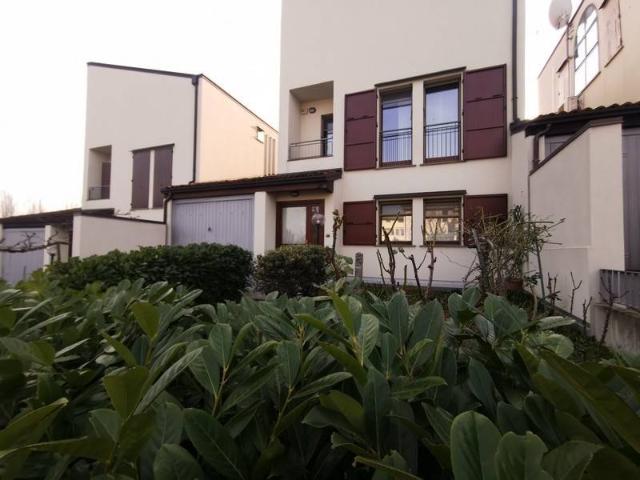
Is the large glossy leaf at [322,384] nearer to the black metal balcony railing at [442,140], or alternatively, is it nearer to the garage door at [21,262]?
the black metal balcony railing at [442,140]

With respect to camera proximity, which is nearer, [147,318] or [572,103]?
[147,318]

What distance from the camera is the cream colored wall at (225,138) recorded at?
14.4 metres

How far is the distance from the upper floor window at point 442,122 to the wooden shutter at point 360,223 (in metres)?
2.28

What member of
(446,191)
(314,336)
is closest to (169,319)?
(314,336)

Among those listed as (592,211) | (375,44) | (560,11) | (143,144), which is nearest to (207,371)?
(592,211)

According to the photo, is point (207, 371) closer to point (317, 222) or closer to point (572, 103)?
point (317, 222)

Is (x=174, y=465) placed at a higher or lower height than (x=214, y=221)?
lower

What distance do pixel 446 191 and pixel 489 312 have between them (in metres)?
9.37

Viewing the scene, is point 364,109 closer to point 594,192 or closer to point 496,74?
point 496,74

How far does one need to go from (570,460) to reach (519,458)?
0.25 ft

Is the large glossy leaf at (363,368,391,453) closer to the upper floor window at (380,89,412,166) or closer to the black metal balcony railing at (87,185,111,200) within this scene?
the upper floor window at (380,89,412,166)

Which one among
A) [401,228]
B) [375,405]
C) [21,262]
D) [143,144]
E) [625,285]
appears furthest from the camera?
[143,144]

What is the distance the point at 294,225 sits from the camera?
11.1 metres

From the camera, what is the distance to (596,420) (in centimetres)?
51
